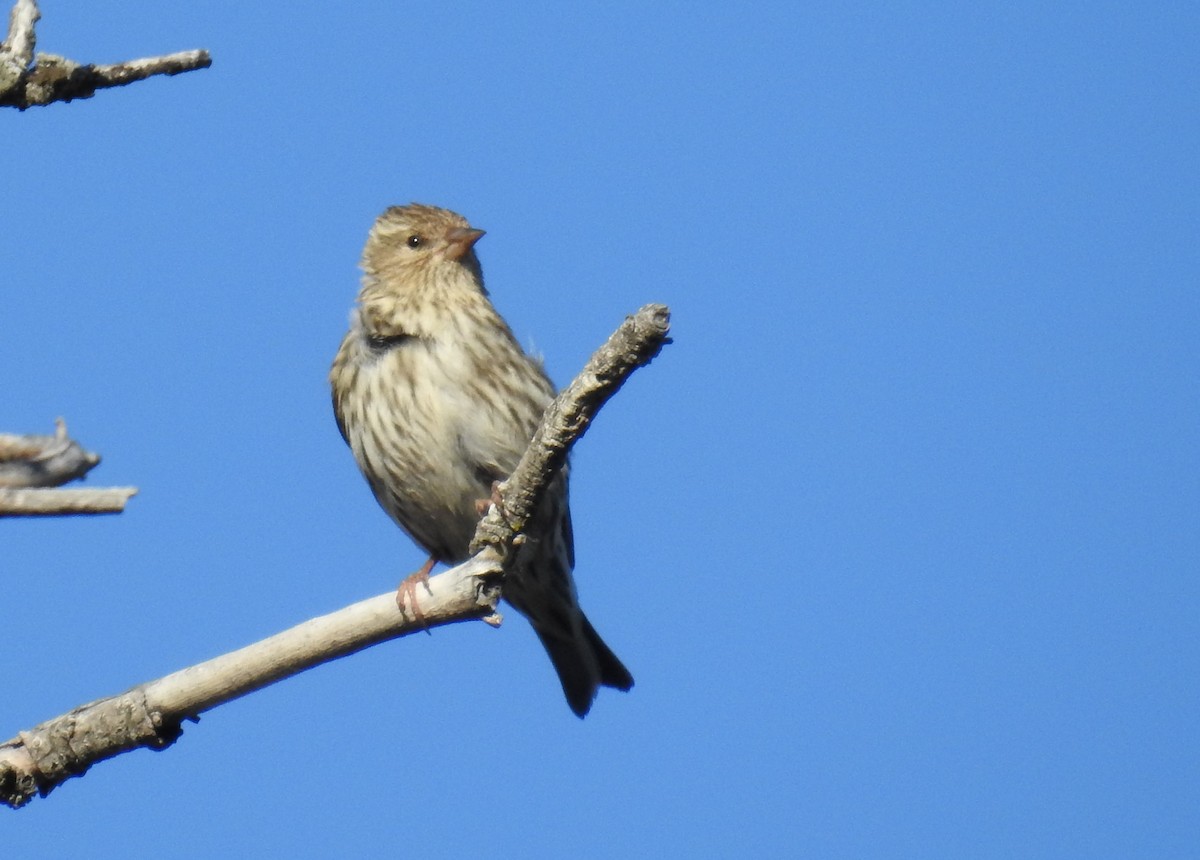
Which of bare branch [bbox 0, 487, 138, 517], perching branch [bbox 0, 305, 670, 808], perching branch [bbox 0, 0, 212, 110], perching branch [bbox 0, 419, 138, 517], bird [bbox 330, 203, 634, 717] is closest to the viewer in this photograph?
bare branch [bbox 0, 487, 138, 517]

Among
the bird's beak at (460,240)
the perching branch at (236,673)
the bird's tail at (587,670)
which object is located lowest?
the perching branch at (236,673)

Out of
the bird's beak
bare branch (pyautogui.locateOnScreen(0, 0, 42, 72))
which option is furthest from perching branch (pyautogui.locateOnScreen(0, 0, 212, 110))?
the bird's beak

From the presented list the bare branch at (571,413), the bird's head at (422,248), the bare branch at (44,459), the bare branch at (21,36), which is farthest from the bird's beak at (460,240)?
the bare branch at (44,459)

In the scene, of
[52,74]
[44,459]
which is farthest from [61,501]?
[52,74]

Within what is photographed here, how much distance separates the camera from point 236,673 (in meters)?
4.55

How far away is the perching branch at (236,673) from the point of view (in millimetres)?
4547

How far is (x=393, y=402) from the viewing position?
7.29 meters

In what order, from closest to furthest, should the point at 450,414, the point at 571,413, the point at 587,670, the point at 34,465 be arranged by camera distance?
1. the point at 34,465
2. the point at 571,413
3. the point at 450,414
4. the point at 587,670

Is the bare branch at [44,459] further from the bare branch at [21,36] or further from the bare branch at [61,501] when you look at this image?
A: the bare branch at [21,36]

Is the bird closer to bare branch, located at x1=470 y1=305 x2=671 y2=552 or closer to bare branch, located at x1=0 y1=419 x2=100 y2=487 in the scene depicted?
bare branch, located at x1=470 y1=305 x2=671 y2=552

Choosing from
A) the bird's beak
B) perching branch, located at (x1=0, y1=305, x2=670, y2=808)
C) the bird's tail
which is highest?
the bird's beak

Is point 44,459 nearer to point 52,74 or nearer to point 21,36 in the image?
point 52,74

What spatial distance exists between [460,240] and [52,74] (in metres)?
3.71

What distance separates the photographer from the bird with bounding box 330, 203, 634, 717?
7258 mm
